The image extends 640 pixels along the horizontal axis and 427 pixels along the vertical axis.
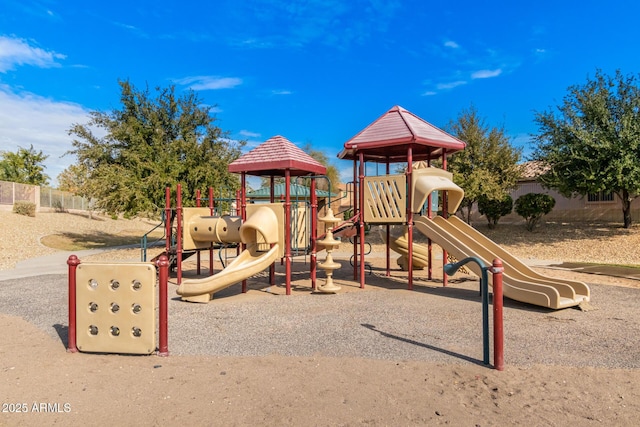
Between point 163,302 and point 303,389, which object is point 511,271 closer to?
point 303,389

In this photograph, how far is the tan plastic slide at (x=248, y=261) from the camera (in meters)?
7.81

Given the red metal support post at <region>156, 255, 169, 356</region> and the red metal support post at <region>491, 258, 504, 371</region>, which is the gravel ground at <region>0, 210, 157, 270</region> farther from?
the red metal support post at <region>491, 258, 504, 371</region>

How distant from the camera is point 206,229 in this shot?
10.3 metres

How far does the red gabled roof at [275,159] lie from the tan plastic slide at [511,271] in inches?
115

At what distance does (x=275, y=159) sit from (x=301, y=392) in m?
6.13

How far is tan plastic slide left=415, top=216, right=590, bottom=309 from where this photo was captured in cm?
683

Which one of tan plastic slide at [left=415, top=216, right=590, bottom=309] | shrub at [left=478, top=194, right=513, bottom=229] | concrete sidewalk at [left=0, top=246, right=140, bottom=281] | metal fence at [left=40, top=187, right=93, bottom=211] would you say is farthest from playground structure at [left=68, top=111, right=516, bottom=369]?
metal fence at [left=40, top=187, right=93, bottom=211]

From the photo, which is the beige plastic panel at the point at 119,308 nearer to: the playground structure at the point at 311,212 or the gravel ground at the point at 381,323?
the gravel ground at the point at 381,323

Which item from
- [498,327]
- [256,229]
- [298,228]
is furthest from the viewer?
[298,228]

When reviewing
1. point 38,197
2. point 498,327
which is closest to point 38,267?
point 498,327

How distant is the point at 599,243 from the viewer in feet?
52.6

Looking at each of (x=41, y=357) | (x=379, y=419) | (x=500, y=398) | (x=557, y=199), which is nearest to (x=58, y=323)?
(x=41, y=357)

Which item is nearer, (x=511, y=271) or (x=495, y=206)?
(x=511, y=271)

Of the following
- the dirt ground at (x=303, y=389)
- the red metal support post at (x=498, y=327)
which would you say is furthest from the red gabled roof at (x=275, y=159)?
the red metal support post at (x=498, y=327)
